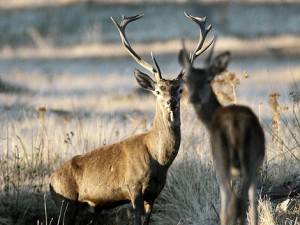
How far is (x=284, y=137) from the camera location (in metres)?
12.2

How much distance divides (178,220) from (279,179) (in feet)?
4.03

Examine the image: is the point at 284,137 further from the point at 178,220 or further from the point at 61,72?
the point at 61,72

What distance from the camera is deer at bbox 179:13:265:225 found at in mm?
7211

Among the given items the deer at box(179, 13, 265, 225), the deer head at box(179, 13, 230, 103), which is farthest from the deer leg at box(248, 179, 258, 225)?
the deer head at box(179, 13, 230, 103)

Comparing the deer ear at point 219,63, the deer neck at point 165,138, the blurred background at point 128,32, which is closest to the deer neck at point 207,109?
the deer ear at point 219,63

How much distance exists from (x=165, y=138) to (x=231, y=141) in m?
2.84

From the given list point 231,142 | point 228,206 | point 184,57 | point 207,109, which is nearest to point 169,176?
point 184,57

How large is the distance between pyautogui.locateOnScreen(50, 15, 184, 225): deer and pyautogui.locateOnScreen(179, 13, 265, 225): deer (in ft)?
6.30

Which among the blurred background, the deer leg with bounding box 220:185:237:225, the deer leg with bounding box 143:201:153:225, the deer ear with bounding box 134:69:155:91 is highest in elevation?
the blurred background

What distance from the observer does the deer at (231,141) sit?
7.21 m

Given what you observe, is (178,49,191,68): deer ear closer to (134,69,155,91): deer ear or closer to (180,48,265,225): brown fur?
(180,48,265,225): brown fur

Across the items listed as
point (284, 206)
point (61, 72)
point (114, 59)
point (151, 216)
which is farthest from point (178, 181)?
point (114, 59)

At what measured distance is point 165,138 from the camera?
1002 centimetres

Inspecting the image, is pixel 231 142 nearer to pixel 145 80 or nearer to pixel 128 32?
pixel 145 80
